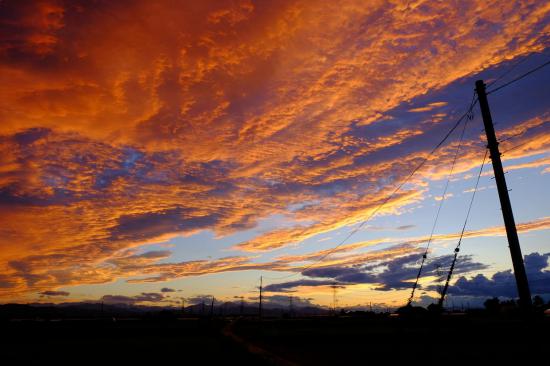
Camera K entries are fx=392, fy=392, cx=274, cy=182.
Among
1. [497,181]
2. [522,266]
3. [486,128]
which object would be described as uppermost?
[486,128]

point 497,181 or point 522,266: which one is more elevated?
point 497,181

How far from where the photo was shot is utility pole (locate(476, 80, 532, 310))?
55.6ft

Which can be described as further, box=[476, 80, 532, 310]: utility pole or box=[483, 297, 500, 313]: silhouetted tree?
box=[483, 297, 500, 313]: silhouetted tree

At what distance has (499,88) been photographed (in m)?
21.8

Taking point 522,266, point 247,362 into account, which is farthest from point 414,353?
point 247,362

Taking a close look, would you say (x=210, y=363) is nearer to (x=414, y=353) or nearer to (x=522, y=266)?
(x=414, y=353)

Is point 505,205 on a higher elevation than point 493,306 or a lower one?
higher

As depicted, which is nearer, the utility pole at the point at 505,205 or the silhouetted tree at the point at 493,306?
the utility pole at the point at 505,205

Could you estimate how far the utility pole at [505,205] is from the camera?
16.9m

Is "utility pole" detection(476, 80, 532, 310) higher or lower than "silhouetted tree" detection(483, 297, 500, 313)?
higher

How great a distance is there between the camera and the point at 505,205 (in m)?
17.9

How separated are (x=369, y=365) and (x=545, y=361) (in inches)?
294

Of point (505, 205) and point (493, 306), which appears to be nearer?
point (505, 205)

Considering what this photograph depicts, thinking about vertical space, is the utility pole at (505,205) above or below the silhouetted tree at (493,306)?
above
